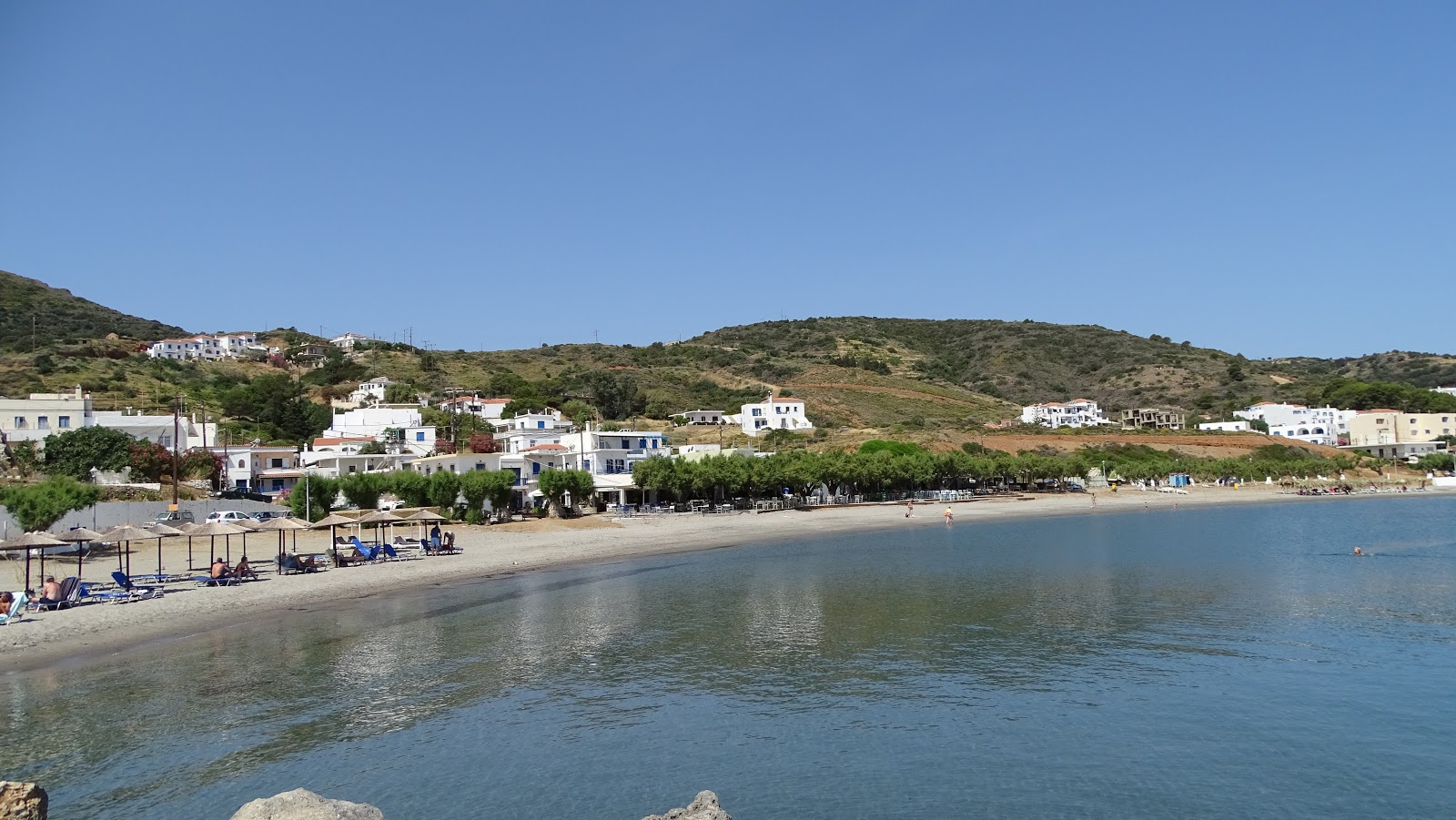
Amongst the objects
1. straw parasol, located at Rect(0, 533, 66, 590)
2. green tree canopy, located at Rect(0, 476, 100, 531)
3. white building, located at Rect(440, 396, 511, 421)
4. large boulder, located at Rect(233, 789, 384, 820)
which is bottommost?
large boulder, located at Rect(233, 789, 384, 820)

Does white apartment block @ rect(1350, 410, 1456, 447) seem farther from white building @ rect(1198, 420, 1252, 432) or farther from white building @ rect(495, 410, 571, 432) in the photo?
white building @ rect(495, 410, 571, 432)

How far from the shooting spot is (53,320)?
456ft

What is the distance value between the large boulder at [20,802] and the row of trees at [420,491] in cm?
4637

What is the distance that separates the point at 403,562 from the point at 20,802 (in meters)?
34.7

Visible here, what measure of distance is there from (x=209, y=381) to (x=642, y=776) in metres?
115

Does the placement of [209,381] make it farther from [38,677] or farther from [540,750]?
[540,750]

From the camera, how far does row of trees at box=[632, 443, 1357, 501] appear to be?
73438 millimetres

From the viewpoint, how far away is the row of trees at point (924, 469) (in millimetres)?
73438

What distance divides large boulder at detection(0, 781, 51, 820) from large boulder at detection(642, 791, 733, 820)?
5.90m

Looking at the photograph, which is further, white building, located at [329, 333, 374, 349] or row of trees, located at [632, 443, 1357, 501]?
white building, located at [329, 333, 374, 349]

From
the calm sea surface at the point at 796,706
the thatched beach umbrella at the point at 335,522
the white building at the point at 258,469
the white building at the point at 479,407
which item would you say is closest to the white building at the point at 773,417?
the white building at the point at 479,407

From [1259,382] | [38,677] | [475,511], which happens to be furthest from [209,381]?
[1259,382]

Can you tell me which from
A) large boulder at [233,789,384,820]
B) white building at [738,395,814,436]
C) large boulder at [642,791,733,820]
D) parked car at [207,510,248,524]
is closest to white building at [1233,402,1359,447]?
white building at [738,395,814,436]

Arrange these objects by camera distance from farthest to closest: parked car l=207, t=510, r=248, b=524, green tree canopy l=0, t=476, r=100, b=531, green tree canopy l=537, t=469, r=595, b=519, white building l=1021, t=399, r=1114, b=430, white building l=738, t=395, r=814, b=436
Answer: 1. white building l=1021, t=399, r=1114, b=430
2. white building l=738, t=395, r=814, b=436
3. green tree canopy l=537, t=469, r=595, b=519
4. parked car l=207, t=510, r=248, b=524
5. green tree canopy l=0, t=476, r=100, b=531
